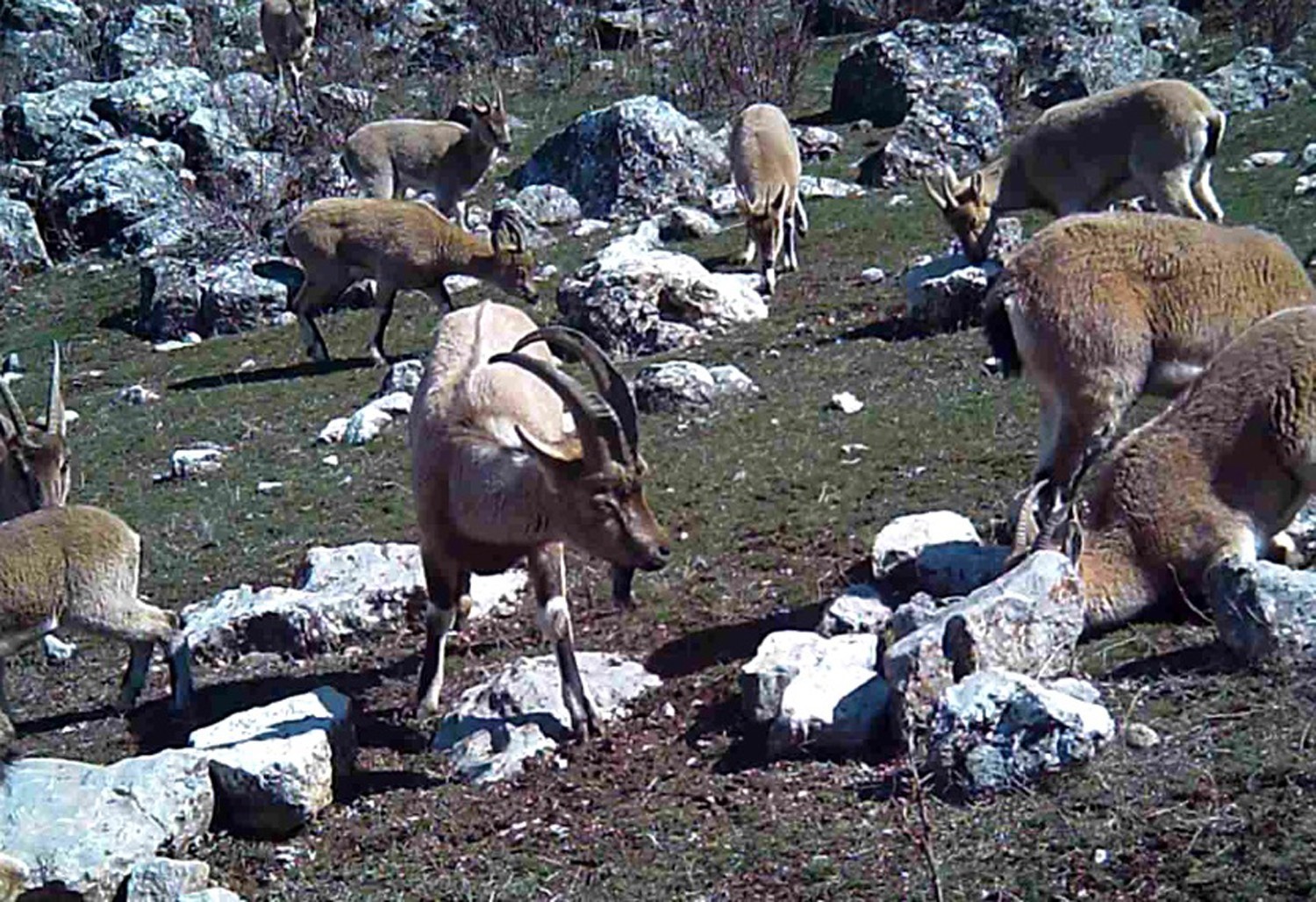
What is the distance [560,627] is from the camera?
7652 mm

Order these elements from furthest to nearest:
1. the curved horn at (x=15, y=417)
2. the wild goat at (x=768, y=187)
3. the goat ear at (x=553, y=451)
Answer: the wild goat at (x=768, y=187)
the curved horn at (x=15, y=417)
the goat ear at (x=553, y=451)

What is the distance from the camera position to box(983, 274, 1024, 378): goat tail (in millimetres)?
8695

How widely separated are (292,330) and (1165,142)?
8.31 m

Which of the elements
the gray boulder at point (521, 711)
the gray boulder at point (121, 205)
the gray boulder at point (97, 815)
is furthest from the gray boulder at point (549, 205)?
the gray boulder at point (97, 815)

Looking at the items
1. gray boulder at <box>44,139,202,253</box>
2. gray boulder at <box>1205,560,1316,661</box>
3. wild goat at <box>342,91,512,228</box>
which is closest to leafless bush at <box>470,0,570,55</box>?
gray boulder at <box>44,139,202,253</box>

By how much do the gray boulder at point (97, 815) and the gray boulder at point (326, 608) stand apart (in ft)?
6.74

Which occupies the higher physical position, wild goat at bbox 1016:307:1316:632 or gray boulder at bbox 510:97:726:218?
wild goat at bbox 1016:307:1316:632

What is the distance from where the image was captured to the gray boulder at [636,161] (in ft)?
70.5

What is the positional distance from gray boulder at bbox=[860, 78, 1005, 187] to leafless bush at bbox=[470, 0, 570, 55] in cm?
998

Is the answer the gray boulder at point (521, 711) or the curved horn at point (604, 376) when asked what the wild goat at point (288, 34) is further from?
the curved horn at point (604, 376)

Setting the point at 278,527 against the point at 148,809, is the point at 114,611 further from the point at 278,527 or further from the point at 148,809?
the point at 278,527

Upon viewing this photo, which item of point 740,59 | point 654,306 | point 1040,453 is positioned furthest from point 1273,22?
point 1040,453

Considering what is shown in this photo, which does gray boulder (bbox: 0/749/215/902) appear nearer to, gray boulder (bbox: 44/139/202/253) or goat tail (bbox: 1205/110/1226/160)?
goat tail (bbox: 1205/110/1226/160)

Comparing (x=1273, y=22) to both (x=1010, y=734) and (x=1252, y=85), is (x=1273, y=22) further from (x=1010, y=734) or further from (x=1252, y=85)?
(x=1010, y=734)
